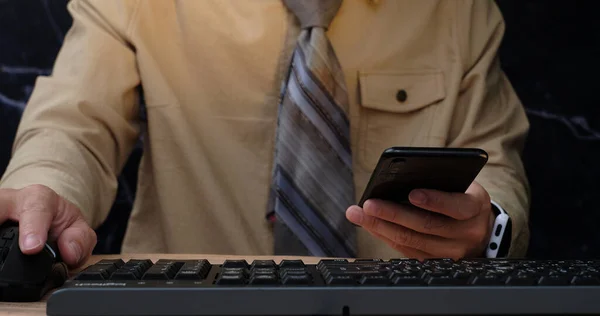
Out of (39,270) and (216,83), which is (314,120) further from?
(39,270)

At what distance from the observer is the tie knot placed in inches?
51.7

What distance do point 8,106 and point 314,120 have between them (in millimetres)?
820

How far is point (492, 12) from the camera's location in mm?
1495

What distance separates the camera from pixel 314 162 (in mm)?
1256

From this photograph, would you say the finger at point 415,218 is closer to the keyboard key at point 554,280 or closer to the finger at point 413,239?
the finger at point 413,239

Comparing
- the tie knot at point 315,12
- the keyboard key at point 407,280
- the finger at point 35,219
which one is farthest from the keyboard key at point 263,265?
the tie knot at point 315,12

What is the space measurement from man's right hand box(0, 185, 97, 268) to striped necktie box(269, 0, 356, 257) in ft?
1.57

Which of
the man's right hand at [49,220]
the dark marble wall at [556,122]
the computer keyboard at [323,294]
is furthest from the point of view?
→ the dark marble wall at [556,122]

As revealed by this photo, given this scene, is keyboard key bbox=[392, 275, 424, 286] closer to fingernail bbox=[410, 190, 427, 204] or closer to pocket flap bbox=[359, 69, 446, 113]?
fingernail bbox=[410, 190, 427, 204]

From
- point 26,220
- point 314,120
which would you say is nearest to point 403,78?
point 314,120

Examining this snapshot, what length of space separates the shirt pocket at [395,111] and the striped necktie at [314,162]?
102mm

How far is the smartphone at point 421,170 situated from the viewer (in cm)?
71

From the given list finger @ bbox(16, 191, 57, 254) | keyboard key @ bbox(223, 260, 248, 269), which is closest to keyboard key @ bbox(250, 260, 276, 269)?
keyboard key @ bbox(223, 260, 248, 269)

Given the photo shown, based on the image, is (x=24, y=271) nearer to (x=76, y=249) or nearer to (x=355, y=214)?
(x=76, y=249)
